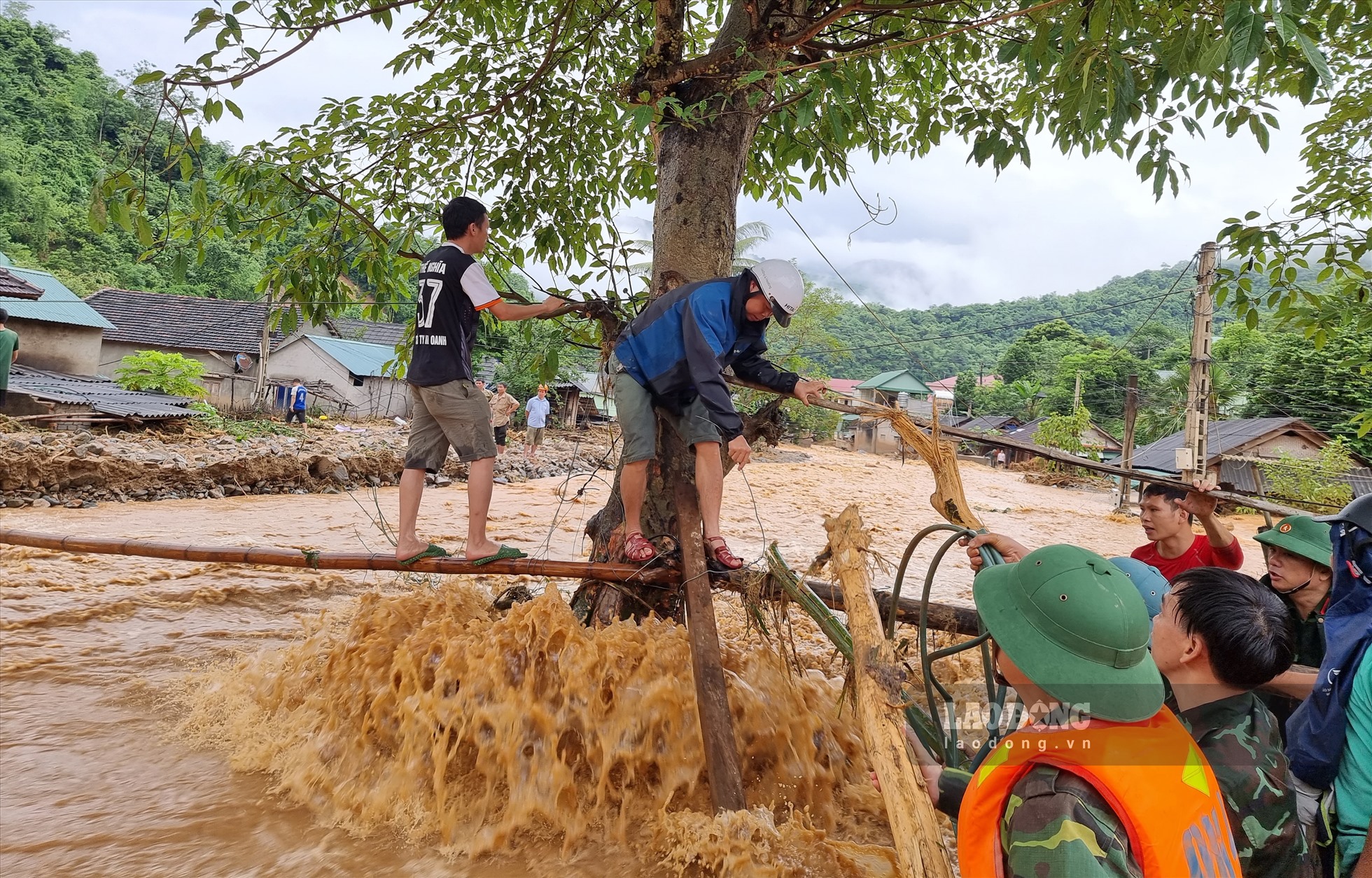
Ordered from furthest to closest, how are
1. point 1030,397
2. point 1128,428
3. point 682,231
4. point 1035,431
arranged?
point 1030,397 → point 1035,431 → point 1128,428 → point 682,231

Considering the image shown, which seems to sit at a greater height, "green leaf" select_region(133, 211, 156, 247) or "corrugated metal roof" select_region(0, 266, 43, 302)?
"corrugated metal roof" select_region(0, 266, 43, 302)

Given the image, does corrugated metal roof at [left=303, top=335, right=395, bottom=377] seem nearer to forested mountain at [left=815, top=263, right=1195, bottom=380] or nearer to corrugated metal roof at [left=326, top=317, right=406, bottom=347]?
corrugated metal roof at [left=326, top=317, right=406, bottom=347]

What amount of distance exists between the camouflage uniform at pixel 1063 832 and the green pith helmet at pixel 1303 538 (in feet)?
6.21

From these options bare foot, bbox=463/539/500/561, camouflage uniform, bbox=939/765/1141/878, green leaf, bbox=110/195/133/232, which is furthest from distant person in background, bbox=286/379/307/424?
camouflage uniform, bbox=939/765/1141/878

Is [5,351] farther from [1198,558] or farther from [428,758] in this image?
[1198,558]

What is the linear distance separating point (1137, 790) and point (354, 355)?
31.8 metres

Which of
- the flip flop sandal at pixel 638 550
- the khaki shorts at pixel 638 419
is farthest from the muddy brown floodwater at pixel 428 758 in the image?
the khaki shorts at pixel 638 419

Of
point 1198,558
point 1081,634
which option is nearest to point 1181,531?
point 1198,558

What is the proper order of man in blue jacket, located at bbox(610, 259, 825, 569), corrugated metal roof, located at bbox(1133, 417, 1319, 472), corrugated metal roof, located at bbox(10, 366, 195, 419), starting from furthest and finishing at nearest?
corrugated metal roof, located at bbox(1133, 417, 1319, 472)
corrugated metal roof, located at bbox(10, 366, 195, 419)
man in blue jacket, located at bbox(610, 259, 825, 569)

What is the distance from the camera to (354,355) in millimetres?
29578

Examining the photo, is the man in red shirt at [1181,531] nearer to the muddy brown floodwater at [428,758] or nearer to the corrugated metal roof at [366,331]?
the muddy brown floodwater at [428,758]

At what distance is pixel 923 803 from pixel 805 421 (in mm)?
34966

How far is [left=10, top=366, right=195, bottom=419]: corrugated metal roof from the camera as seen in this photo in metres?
13.8

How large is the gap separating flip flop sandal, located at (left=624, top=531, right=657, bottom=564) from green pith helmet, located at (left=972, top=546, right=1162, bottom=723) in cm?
227
